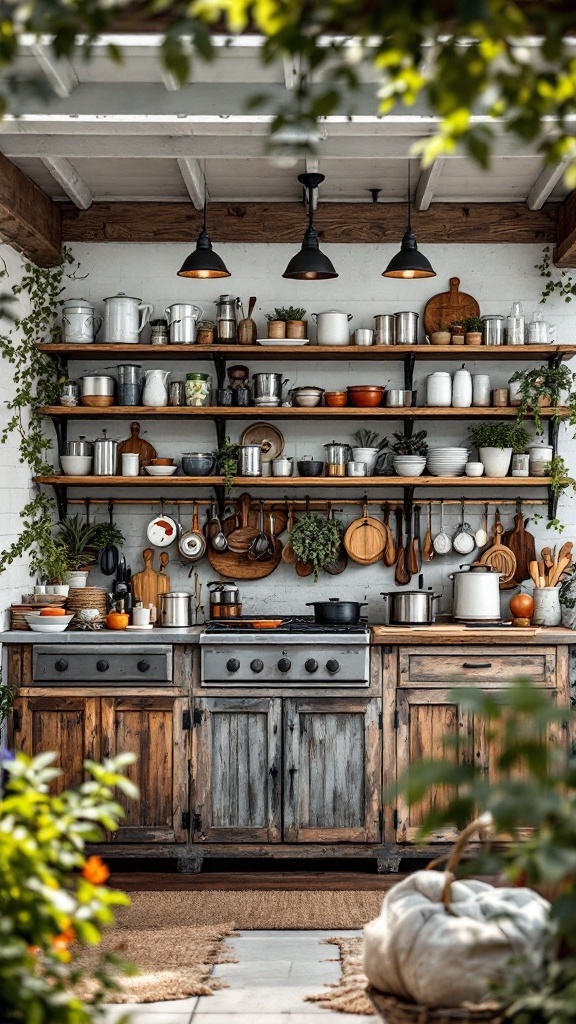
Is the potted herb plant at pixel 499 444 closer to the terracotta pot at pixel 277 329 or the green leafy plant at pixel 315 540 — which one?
the green leafy plant at pixel 315 540

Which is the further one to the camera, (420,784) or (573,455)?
(573,455)

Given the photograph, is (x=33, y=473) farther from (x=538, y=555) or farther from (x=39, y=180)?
(x=538, y=555)

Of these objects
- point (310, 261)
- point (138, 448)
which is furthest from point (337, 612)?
point (310, 261)

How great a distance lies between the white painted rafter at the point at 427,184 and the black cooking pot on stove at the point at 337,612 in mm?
1988

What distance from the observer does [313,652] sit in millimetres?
5113

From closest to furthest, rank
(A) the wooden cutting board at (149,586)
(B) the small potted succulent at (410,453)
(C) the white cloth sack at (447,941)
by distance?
1. (C) the white cloth sack at (447,941)
2. (B) the small potted succulent at (410,453)
3. (A) the wooden cutting board at (149,586)

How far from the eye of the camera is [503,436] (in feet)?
18.5

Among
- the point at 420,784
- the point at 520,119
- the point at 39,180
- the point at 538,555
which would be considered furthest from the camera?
the point at 538,555

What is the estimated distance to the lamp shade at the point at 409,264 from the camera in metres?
5.00

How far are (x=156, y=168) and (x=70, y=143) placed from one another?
651 millimetres

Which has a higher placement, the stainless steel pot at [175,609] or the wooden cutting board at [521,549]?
the wooden cutting board at [521,549]

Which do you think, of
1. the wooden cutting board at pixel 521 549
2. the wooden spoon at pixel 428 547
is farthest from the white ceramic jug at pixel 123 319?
the wooden cutting board at pixel 521 549

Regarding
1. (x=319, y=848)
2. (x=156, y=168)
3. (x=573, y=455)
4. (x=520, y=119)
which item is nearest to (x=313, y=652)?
(x=319, y=848)

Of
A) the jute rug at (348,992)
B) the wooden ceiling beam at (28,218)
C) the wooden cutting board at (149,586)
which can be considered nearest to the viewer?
the jute rug at (348,992)
